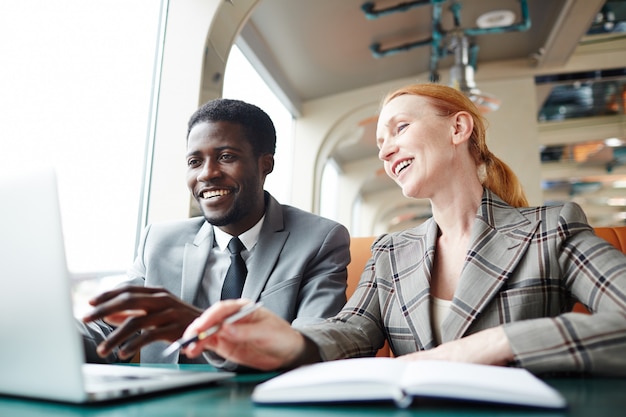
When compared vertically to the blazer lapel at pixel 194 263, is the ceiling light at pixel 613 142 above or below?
above

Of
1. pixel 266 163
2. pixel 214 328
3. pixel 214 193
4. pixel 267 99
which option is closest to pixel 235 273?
pixel 214 193

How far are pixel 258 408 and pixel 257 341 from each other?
0.28 m

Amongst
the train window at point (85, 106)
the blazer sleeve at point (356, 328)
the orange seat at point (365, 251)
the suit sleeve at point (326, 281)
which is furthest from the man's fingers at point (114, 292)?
the orange seat at point (365, 251)

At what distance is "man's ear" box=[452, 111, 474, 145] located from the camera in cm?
149

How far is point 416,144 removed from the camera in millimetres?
1456

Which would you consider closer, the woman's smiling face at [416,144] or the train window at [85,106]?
the woman's smiling face at [416,144]

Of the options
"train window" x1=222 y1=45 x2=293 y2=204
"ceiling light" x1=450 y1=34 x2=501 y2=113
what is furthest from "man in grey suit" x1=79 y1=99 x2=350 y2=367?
"ceiling light" x1=450 y1=34 x2=501 y2=113

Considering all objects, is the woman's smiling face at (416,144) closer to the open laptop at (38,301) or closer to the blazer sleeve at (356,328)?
the blazer sleeve at (356,328)

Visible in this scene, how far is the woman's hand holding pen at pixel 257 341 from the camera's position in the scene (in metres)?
0.89

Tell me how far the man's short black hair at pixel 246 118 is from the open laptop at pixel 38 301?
1.13m

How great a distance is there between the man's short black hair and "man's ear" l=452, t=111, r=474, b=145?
0.64m

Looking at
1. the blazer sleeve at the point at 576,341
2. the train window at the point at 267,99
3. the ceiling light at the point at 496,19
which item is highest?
the ceiling light at the point at 496,19

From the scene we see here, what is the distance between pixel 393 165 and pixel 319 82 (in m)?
3.97

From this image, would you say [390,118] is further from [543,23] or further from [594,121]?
[594,121]
